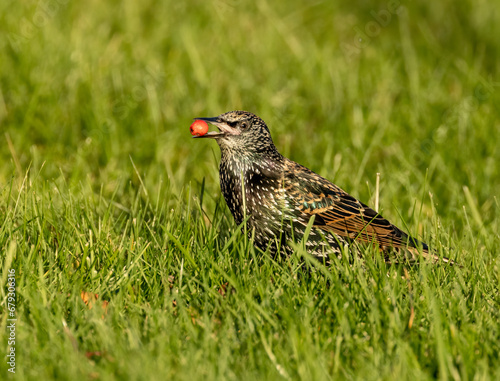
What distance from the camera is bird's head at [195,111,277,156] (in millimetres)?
4711

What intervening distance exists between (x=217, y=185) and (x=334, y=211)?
1.47 m

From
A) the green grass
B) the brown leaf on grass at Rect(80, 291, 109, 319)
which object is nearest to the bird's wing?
the green grass

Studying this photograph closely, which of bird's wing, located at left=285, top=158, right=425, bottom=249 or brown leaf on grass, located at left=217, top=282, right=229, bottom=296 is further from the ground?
bird's wing, located at left=285, top=158, right=425, bottom=249

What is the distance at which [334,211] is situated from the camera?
15.6ft

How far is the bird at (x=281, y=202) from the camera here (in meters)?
4.51

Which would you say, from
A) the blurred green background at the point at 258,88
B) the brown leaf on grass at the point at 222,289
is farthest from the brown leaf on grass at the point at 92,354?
the blurred green background at the point at 258,88

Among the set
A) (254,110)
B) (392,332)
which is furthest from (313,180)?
(254,110)

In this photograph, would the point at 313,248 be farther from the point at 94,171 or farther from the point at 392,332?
the point at 94,171

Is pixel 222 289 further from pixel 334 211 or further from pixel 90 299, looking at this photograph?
pixel 334 211

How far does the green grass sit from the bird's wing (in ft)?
0.80

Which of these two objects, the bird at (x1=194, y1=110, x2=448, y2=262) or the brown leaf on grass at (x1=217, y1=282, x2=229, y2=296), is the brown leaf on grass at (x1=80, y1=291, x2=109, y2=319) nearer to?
the brown leaf on grass at (x1=217, y1=282, x2=229, y2=296)

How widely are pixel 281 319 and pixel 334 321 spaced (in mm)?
269

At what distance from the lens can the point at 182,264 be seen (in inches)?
154

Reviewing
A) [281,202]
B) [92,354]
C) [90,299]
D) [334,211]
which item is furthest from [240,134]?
[92,354]
